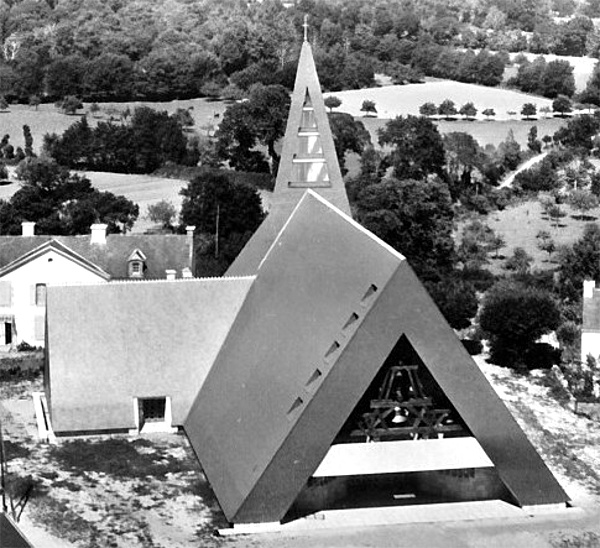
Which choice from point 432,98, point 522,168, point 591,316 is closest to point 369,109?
point 432,98

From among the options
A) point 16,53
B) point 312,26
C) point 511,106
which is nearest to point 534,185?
point 511,106

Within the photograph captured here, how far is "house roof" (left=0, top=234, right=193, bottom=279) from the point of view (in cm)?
5384

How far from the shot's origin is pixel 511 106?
122 m

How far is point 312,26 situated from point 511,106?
6665cm

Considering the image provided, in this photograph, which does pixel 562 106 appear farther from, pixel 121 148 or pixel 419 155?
pixel 121 148

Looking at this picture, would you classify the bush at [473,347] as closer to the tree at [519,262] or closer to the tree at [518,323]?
the tree at [518,323]

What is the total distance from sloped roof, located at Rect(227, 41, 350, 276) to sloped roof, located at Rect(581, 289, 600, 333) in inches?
330

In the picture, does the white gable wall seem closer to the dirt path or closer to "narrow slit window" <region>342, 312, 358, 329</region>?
"narrow slit window" <region>342, 312, 358, 329</region>

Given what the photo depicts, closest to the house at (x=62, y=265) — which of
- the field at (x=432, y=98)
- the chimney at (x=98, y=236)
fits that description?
the chimney at (x=98, y=236)

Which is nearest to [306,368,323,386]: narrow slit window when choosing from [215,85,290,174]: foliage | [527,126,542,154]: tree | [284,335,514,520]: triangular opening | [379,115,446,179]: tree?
[284,335,514,520]: triangular opening

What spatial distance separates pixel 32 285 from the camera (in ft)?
170

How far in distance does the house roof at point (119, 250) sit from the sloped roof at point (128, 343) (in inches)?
461

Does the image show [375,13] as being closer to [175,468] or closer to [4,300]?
[4,300]

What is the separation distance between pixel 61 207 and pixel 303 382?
133ft
